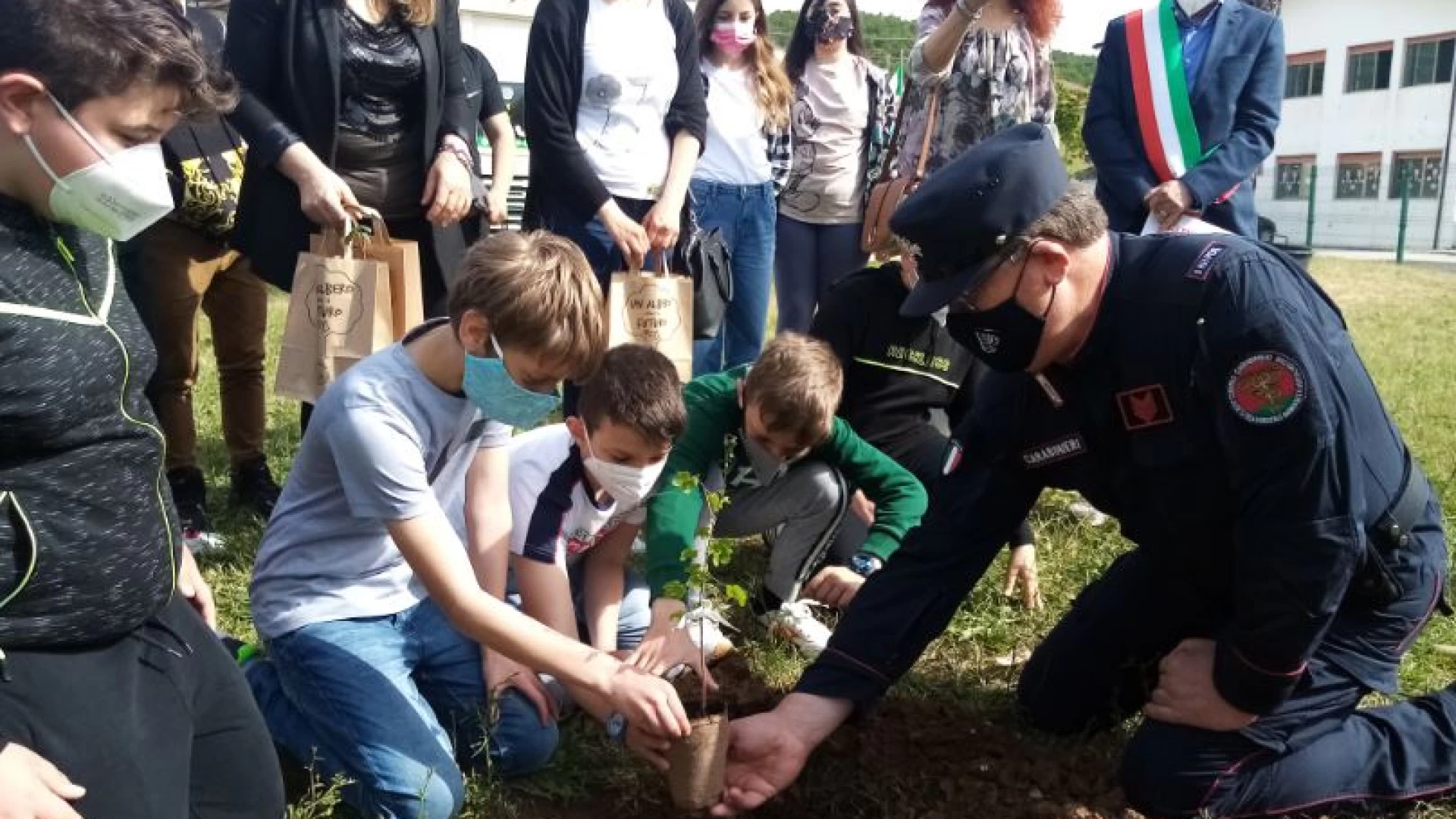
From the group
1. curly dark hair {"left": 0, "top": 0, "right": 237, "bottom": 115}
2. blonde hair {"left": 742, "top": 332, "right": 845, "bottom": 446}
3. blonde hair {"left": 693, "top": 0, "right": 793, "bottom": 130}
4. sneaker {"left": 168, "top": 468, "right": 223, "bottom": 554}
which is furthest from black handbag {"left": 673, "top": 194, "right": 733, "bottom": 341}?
curly dark hair {"left": 0, "top": 0, "right": 237, "bottom": 115}

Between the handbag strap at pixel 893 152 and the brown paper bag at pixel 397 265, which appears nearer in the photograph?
the brown paper bag at pixel 397 265

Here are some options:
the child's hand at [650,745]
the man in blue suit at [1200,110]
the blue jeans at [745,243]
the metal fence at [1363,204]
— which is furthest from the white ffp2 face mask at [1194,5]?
the metal fence at [1363,204]

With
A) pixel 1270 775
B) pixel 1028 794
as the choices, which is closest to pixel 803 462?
pixel 1028 794

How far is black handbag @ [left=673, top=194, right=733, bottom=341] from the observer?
461 cm

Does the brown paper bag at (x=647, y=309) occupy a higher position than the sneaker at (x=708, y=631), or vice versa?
the brown paper bag at (x=647, y=309)

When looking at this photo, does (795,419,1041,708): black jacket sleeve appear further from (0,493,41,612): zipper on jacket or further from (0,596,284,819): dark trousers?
(0,493,41,612): zipper on jacket

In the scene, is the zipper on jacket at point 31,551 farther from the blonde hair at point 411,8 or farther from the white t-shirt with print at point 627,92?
the white t-shirt with print at point 627,92

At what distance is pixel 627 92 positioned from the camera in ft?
14.5

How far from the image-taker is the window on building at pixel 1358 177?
1374 inches

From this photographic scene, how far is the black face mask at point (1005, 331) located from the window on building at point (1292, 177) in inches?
1506

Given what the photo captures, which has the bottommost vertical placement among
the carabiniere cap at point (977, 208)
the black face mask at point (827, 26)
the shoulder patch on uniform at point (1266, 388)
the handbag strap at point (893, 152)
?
the shoulder patch on uniform at point (1266, 388)

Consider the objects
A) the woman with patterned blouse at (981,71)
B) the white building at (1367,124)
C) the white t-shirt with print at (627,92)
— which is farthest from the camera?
the white building at (1367,124)

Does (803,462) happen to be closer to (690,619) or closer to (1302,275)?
(690,619)

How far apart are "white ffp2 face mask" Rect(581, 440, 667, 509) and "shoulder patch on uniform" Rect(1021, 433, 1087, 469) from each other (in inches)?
34.7
